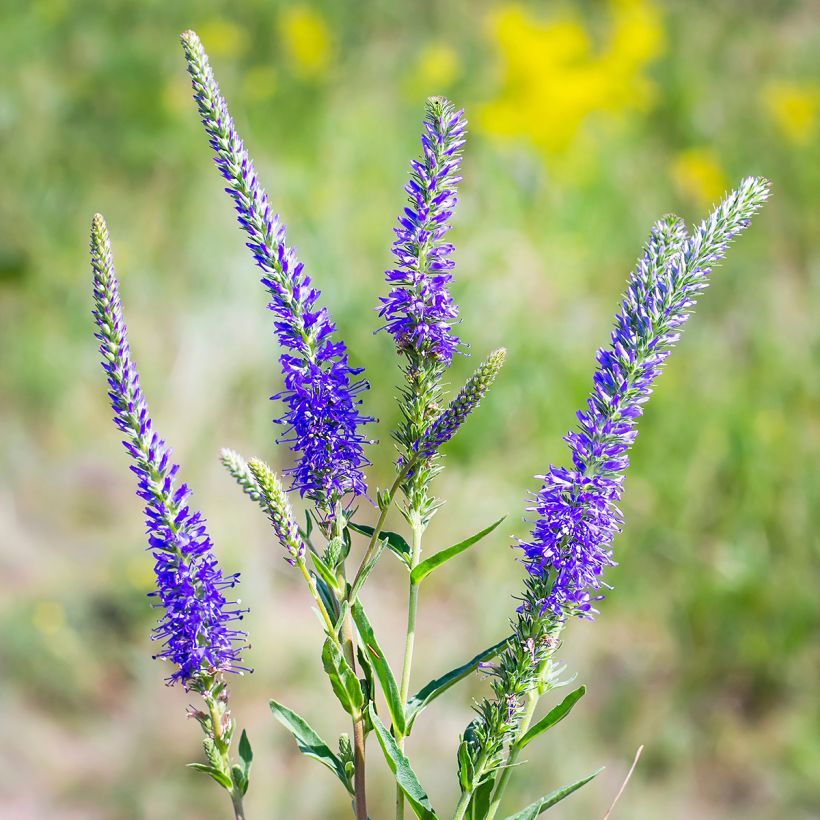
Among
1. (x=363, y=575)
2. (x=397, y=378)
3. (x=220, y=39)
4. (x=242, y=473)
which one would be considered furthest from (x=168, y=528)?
(x=220, y=39)

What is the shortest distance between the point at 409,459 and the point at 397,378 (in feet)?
11.2

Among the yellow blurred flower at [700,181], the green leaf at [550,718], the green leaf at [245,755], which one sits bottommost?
the green leaf at [550,718]

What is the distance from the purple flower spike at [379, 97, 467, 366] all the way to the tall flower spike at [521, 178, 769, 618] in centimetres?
17

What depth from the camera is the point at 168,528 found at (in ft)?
2.99

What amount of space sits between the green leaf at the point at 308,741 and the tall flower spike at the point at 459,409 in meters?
0.33

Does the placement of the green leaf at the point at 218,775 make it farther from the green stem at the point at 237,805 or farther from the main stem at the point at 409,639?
the main stem at the point at 409,639

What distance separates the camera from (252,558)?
12.6 feet

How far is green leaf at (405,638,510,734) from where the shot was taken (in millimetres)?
1022

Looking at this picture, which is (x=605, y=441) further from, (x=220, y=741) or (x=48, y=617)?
(x=48, y=617)

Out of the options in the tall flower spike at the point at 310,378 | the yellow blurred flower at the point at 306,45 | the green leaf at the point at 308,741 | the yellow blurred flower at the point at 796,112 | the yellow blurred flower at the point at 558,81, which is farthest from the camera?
the yellow blurred flower at the point at 796,112

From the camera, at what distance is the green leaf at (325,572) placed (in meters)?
0.97

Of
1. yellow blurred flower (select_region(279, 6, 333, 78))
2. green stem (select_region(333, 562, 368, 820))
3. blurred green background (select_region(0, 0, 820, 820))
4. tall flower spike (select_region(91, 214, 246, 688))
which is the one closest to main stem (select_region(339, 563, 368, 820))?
green stem (select_region(333, 562, 368, 820))

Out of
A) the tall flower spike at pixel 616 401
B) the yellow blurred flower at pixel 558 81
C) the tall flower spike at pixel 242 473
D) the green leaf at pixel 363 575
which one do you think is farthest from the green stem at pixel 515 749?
the yellow blurred flower at pixel 558 81

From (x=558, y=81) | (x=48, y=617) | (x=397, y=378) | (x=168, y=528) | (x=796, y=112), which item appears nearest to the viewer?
(x=168, y=528)
